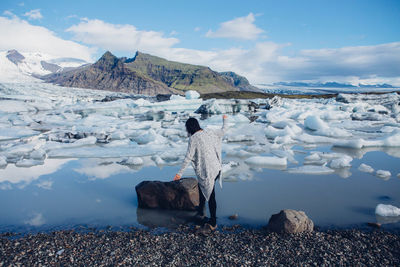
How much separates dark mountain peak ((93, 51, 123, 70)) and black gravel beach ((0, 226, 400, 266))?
159 meters

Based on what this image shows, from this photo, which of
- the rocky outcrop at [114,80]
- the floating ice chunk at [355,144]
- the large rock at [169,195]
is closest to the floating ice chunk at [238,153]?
the floating ice chunk at [355,144]

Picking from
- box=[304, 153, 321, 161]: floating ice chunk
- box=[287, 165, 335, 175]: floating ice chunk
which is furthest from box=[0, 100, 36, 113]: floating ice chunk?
box=[287, 165, 335, 175]: floating ice chunk

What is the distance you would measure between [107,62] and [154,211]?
170 meters

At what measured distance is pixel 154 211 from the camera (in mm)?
3824

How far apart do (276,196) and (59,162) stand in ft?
17.2

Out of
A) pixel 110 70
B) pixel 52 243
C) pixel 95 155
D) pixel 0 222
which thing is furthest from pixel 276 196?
pixel 110 70

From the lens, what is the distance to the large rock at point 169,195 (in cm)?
385

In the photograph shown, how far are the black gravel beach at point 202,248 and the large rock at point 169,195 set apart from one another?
2.03 ft

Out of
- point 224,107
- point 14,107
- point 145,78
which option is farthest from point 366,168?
point 145,78

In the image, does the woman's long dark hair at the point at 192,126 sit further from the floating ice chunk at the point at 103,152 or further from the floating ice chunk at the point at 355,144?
the floating ice chunk at the point at 355,144

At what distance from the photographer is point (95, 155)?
7.25 metres

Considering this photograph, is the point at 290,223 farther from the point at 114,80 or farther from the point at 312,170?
the point at 114,80

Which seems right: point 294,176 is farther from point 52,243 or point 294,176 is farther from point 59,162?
point 59,162

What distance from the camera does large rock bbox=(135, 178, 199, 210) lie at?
3.85 m
